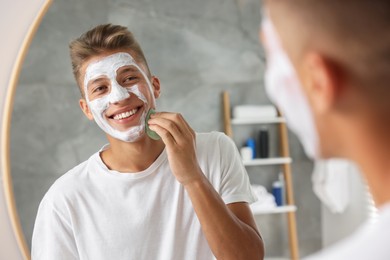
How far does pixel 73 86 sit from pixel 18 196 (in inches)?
8.9

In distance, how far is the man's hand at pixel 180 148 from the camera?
855 millimetres

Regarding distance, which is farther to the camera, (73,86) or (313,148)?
(73,86)

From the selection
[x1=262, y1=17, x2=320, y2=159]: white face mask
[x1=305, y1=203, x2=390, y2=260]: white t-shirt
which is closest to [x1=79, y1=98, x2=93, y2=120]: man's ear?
[x1=262, y1=17, x2=320, y2=159]: white face mask

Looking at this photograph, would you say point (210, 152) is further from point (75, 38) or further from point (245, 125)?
point (75, 38)

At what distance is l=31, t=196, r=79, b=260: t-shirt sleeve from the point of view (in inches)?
36.0

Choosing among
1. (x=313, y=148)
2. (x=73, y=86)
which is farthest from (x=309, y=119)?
(x=73, y=86)

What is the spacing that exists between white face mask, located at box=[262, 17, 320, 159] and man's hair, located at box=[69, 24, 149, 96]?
0.54 m

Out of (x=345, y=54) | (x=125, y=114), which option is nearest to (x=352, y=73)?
(x=345, y=54)

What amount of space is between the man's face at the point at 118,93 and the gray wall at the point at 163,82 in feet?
0.12

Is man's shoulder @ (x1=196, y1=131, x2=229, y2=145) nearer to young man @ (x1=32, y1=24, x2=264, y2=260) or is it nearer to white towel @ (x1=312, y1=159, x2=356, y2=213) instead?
young man @ (x1=32, y1=24, x2=264, y2=260)

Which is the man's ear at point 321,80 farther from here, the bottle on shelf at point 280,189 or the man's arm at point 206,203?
the bottle on shelf at point 280,189

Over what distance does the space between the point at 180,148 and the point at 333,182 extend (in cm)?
27

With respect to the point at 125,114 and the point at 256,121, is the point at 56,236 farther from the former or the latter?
the point at 256,121

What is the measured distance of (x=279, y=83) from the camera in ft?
1.42
